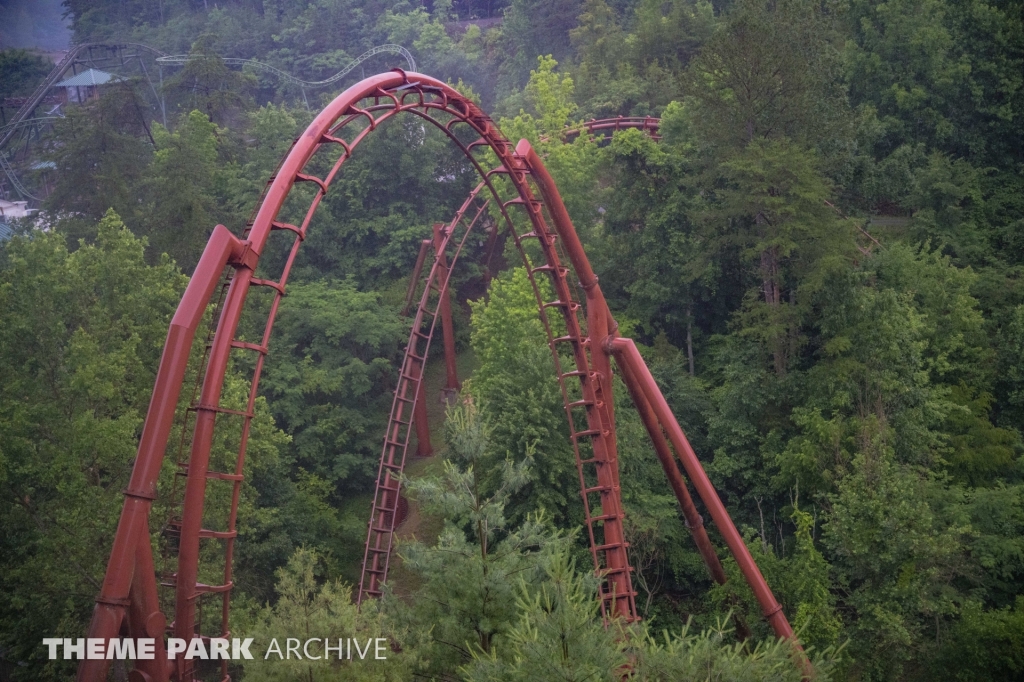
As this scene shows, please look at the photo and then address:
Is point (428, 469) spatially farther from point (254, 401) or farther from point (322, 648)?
point (254, 401)

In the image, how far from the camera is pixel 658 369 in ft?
71.2

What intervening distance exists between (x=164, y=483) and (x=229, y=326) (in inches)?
386

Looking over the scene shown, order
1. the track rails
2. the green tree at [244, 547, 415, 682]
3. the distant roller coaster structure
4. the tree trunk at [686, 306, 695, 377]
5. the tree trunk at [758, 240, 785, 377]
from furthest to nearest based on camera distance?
the track rails < the distant roller coaster structure < the tree trunk at [686, 306, 695, 377] < the tree trunk at [758, 240, 785, 377] < the green tree at [244, 547, 415, 682]

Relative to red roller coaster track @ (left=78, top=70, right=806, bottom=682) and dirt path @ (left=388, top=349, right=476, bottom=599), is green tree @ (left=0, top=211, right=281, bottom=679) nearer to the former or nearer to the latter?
red roller coaster track @ (left=78, top=70, right=806, bottom=682)

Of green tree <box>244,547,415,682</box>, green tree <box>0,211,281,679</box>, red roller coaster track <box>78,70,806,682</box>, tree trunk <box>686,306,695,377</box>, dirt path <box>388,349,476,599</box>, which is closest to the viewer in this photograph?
red roller coaster track <box>78,70,806,682</box>

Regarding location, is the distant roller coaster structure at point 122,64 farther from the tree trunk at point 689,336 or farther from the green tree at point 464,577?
the green tree at point 464,577

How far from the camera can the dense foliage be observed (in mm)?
11570

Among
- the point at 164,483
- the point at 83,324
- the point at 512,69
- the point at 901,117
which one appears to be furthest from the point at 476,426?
the point at 512,69

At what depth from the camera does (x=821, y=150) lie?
2209cm

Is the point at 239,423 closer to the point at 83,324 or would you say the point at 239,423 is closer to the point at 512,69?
the point at 83,324

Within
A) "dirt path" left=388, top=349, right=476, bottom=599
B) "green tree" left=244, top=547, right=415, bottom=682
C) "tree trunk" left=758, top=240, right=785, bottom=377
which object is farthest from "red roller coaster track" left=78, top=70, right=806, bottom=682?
"tree trunk" left=758, top=240, right=785, bottom=377

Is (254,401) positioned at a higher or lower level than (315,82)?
lower

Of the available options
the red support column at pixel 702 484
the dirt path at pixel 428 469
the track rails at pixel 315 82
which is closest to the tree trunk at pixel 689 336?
the dirt path at pixel 428 469

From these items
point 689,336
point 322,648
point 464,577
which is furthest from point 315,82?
point 322,648
